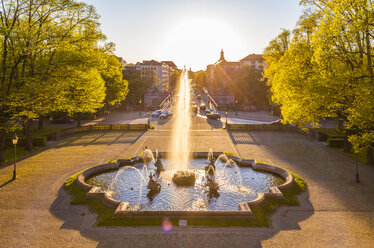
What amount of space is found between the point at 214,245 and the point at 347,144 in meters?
22.3

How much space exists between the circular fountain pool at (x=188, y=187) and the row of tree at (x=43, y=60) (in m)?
9.22

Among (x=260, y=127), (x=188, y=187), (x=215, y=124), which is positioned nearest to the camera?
(x=188, y=187)

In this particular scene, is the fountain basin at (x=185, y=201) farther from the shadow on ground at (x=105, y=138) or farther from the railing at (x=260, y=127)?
the railing at (x=260, y=127)

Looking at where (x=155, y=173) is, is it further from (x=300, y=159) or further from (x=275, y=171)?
(x=300, y=159)

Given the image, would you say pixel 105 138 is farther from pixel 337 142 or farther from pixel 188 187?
pixel 337 142

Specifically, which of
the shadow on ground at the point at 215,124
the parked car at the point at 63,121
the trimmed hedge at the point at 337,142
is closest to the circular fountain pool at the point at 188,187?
the trimmed hedge at the point at 337,142

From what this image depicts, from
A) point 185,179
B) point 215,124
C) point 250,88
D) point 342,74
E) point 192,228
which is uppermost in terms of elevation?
point 250,88

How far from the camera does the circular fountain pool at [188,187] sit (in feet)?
52.5

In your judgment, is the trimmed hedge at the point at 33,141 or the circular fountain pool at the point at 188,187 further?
the trimmed hedge at the point at 33,141

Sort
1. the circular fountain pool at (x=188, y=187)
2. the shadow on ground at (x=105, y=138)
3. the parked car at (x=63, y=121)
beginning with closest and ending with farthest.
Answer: the circular fountain pool at (x=188, y=187) < the shadow on ground at (x=105, y=138) < the parked car at (x=63, y=121)

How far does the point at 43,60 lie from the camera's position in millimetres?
26406

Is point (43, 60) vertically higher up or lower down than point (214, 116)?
higher up

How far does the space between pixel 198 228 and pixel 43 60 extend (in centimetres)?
2282

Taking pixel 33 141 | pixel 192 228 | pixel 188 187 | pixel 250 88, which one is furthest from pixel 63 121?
pixel 250 88
